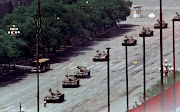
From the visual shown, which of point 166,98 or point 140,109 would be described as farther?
point 166,98

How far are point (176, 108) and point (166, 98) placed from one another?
16.5 m

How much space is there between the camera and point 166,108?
177625mm

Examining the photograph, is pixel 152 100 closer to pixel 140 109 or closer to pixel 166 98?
pixel 166 98

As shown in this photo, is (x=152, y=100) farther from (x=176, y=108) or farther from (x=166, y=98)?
(x=176, y=108)

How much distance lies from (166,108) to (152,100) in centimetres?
1719

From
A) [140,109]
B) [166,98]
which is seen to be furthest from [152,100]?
[140,109]

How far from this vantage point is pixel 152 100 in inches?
7667

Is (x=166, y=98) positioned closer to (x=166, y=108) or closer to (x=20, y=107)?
(x=166, y=108)

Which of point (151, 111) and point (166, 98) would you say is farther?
point (166, 98)

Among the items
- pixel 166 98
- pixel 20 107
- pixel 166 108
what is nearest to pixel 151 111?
pixel 166 108

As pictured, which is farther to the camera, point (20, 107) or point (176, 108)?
point (20, 107)

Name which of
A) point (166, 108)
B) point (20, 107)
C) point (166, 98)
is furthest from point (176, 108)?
point (20, 107)

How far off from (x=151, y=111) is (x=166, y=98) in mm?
20292

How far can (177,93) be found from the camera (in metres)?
200
